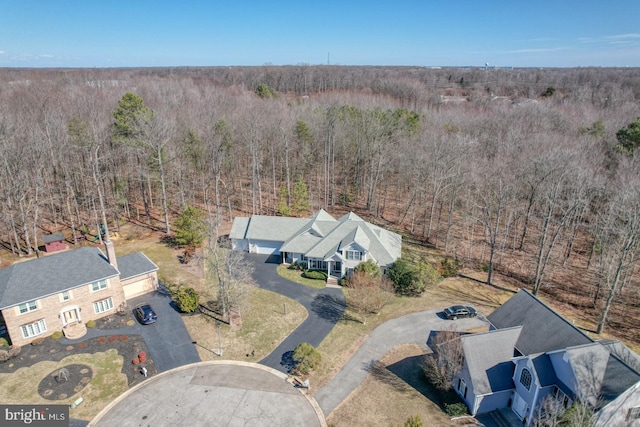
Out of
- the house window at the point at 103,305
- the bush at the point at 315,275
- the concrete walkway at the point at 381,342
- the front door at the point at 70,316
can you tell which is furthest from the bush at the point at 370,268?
the front door at the point at 70,316

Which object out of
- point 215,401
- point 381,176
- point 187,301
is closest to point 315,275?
point 187,301

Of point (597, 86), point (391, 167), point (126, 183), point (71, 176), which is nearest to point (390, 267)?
point (391, 167)

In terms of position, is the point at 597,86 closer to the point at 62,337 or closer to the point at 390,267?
the point at 390,267

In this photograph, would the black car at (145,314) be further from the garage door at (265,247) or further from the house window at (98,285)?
the garage door at (265,247)

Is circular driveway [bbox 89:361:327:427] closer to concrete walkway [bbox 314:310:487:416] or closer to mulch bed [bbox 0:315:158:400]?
concrete walkway [bbox 314:310:487:416]

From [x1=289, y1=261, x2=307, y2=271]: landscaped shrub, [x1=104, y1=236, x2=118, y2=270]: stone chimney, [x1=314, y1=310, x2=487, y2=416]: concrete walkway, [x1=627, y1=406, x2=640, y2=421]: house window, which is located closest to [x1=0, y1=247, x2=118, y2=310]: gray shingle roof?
[x1=104, y1=236, x2=118, y2=270]: stone chimney

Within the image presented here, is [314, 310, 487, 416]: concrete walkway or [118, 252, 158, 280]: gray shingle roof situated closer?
[314, 310, 487, 416]: concrete walkway

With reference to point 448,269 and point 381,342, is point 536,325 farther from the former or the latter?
point 448,269

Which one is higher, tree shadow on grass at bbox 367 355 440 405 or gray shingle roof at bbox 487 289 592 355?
gray shingle roof at bbox 487 289 592 355

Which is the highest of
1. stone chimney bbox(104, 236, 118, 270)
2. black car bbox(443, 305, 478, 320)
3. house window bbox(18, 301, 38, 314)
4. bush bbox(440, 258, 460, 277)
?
stone chimney bbox(104, 236, 118, 270)
